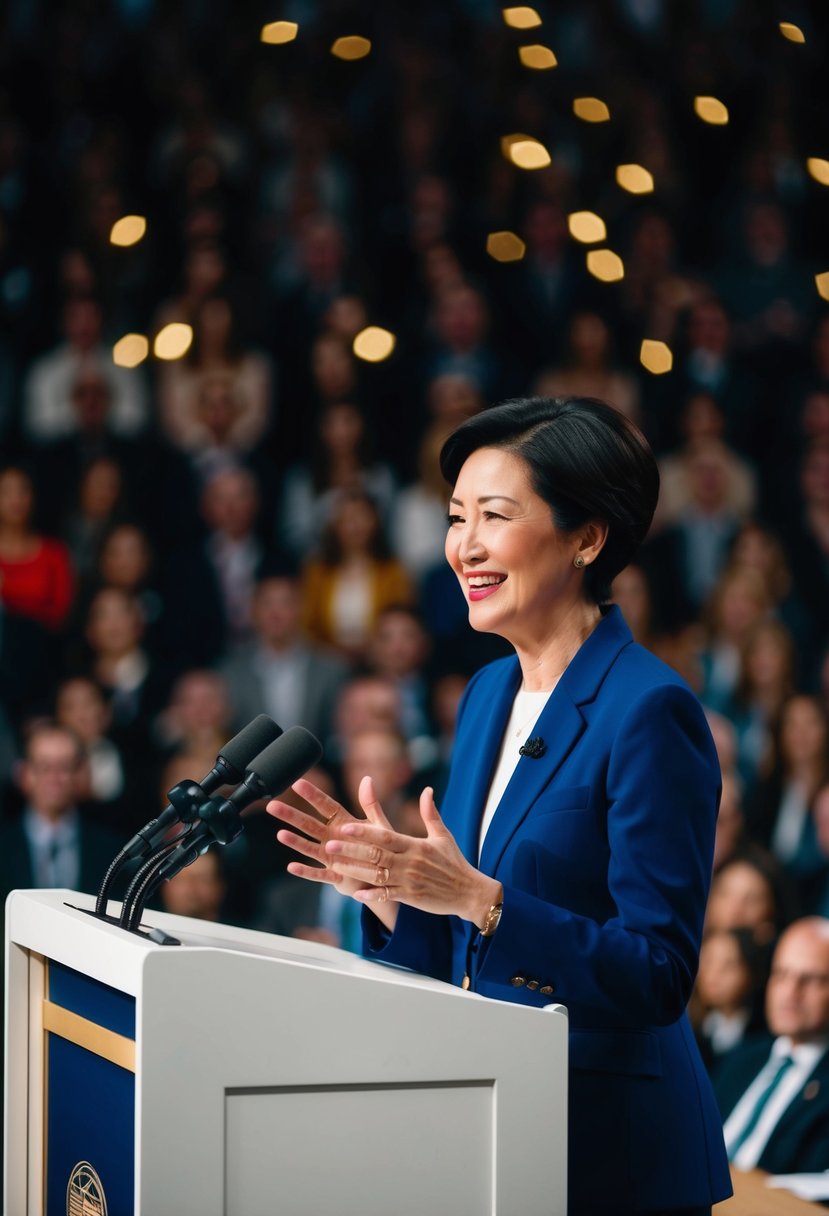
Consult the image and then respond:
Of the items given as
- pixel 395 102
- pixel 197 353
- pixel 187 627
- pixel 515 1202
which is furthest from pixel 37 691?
pixel 515 1202

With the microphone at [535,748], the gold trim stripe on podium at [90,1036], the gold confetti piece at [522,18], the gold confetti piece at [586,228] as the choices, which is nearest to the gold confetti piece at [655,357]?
the gold confetti piece at [586,228]

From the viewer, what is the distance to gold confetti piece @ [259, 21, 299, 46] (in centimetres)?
624

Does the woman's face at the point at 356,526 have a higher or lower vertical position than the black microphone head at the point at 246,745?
lower

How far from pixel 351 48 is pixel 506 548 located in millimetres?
5337

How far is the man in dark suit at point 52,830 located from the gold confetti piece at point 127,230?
2085 mm

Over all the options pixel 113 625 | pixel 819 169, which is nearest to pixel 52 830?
pixel 113 625

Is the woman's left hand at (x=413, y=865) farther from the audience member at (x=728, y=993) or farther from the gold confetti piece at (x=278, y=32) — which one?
the gold confetti piece at (x=278, y=32)

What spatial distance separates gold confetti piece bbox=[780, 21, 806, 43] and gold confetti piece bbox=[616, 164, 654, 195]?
771 millimetres

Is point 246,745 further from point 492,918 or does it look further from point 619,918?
point 619,918

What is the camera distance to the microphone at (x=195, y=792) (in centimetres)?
127

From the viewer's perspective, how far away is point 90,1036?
128cm

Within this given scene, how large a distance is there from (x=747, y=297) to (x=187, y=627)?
2628 millimetres

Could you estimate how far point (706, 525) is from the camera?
214 inches

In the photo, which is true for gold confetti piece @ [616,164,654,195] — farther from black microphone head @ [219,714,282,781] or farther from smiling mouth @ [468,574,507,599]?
black microphone head @ [219,714,282,781]
